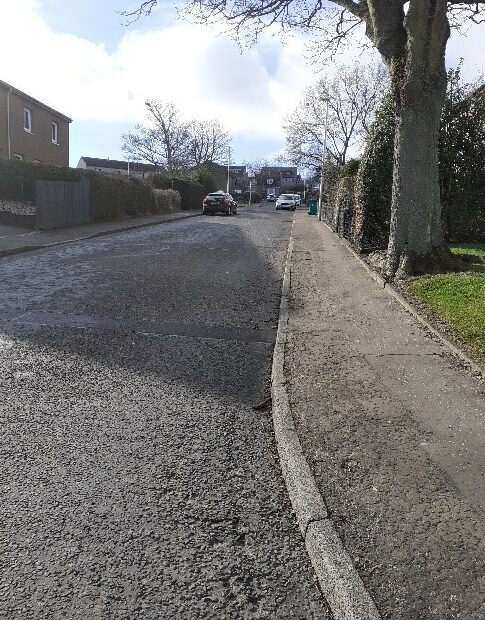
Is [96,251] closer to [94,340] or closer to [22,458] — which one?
[94,340]

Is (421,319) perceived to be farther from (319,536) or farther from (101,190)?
(101,190)

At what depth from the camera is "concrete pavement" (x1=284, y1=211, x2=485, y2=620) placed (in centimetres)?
244

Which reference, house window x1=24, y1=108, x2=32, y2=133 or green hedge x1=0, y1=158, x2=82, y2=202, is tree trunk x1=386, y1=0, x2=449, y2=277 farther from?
house window x1=24, y1=108, x2=32, y2=133


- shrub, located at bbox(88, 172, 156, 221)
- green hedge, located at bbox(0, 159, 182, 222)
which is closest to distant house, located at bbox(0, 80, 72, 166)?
shrub, located at bbox(88, 172, 156, 221)

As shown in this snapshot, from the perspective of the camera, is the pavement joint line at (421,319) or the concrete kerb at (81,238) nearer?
the pavement joint line at (421,319)

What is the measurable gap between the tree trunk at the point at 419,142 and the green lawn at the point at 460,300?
820mm

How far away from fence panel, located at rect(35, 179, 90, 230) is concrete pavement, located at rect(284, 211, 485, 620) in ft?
50.0

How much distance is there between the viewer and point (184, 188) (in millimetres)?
45625

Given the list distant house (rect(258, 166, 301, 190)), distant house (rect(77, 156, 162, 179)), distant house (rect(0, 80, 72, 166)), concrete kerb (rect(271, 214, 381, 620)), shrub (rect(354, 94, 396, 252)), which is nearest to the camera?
concrete kerb (rect(271, 214, 381, 620))

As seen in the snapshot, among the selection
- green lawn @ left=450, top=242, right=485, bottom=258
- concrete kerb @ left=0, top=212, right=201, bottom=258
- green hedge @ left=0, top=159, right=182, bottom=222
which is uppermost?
green hedge @ left=0, top=159, right=182, bottom=222

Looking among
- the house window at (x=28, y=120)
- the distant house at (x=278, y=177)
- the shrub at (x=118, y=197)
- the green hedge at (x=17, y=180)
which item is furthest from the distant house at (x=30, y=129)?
the distant house at (x=278, y=177)

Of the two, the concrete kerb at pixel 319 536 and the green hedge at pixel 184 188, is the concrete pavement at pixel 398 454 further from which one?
the green hedge at pixel 184 188

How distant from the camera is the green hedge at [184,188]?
→ 42.5m

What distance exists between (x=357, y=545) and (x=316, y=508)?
1.14ft
